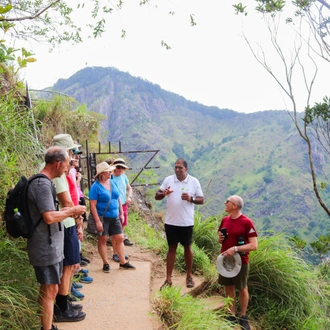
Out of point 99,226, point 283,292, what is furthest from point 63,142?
point 283,292

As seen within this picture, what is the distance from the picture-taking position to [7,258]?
366 centimetres

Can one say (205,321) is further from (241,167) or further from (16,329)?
(241,167)

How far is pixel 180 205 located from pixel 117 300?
1493 millimetres

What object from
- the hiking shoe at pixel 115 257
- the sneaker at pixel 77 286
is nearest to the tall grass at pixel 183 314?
the sneaker at pixel 77 286

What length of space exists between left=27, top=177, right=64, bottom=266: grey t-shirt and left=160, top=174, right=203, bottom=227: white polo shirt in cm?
219

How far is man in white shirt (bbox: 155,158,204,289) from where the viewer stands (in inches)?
200

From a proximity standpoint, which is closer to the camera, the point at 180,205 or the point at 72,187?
the point at 72,187

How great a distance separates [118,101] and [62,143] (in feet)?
310

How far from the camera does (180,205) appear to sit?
16.7ft

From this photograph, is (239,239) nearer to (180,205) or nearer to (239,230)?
(239,230)

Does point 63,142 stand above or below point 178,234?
above

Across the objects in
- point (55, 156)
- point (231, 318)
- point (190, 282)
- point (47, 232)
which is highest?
point (55, 156)

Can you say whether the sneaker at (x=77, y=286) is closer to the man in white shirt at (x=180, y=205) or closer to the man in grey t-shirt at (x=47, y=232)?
the man in white shirt at (x=180, y=205)

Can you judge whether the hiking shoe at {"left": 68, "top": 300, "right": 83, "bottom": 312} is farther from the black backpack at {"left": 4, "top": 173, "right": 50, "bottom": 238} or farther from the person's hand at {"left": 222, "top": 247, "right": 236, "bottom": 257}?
the person's hand at {"left": 222, "top": 247, "right": 236, "bottom": 257}
